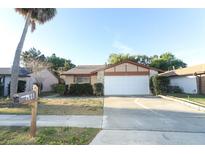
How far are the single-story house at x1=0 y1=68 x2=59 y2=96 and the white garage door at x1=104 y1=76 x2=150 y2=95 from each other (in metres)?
9.99

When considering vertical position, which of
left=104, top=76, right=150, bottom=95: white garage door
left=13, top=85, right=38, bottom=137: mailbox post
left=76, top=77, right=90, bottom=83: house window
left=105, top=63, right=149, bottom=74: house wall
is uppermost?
left=105, top=63, right=149, bottom=74: house wall

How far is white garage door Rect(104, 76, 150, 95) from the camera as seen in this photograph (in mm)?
→ 23547

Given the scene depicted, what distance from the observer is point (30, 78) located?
29.2m

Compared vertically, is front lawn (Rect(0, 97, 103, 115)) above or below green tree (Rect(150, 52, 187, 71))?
below

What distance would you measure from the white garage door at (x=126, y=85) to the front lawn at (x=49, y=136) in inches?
646

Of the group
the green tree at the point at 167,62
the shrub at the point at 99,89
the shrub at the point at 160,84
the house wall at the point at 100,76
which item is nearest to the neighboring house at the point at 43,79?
the house wall at the point at 100,76

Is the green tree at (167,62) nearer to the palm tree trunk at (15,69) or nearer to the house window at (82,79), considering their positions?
the house window at (82,79)

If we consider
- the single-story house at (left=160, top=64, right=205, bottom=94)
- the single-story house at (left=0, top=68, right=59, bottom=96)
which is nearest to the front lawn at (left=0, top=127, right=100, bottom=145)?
the single-story house at (left=0, top=68, right=59, bottom=96)

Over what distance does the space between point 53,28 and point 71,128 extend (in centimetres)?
1167

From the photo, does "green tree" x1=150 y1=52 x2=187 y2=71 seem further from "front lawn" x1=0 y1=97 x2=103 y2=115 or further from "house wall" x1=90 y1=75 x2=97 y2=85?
"front lawn" x1=0 y1=97 x2=103 y2=115

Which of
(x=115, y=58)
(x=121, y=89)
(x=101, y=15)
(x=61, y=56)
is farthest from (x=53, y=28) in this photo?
(x=61, y=56)

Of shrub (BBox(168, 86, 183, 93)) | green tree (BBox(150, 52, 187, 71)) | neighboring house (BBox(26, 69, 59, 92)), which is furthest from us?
green tree (BBox(150, 52, 187, 71))

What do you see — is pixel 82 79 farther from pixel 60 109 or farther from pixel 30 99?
pixel 30 99
